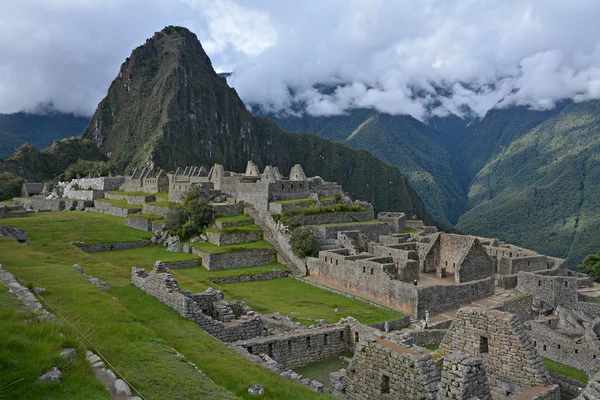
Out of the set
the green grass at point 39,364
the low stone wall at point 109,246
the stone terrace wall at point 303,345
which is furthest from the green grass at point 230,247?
the green grass at point 39,364

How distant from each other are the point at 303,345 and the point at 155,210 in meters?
29.3

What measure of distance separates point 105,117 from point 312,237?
18924 cm

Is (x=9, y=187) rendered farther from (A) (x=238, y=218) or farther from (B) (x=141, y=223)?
(A) (x=238, y=218)

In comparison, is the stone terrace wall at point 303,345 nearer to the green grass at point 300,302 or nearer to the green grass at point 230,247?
the green grass at point 300,302

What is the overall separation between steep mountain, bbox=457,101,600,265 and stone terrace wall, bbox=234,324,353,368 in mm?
68698

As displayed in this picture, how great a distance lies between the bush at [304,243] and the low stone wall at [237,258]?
5.63 feet

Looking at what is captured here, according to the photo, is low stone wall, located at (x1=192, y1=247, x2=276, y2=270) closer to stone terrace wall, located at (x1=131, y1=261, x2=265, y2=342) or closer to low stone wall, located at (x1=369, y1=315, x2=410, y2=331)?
low stone wall, located at (x1=369, y1=315, x2=410, y2=331)

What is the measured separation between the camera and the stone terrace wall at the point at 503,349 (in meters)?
7.12

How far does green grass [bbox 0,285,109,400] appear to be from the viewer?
193 inches

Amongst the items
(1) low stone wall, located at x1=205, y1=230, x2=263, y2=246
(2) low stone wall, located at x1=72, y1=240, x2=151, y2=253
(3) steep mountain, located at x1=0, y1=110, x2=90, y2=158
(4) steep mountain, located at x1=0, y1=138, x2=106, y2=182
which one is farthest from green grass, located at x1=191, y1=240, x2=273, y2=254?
(3) steep mountain, located at x1=0, y1=110, x2=90, y2=158

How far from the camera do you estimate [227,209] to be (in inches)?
1318

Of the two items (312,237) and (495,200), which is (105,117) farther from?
(312,237)

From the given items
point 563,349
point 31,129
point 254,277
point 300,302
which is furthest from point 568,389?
point 31,129

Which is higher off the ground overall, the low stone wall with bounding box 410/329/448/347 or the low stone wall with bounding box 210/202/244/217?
the low stone wall with bounding box 210/202/244/217
